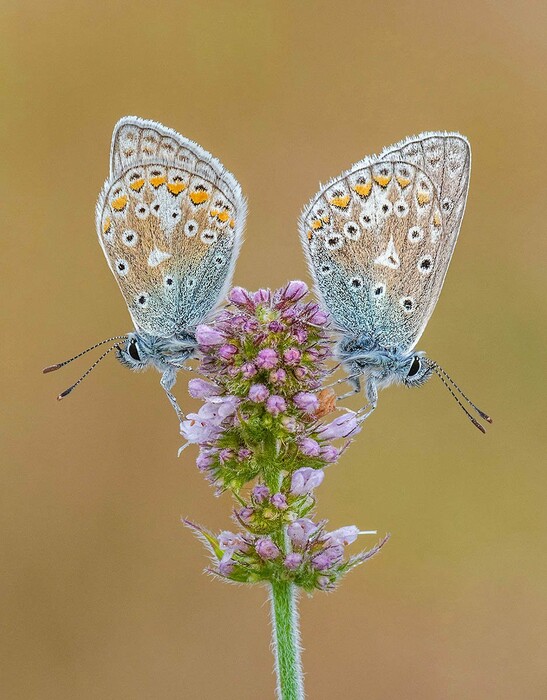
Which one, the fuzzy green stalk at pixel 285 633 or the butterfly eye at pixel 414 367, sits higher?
the butterfly eye at pixel 414 367

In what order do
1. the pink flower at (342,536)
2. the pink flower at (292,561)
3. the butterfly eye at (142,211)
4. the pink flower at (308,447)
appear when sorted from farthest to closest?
the butterfly eye at (142,211) < the pink flower at (342,536) < the pink flower at (308,447) < the pink flower at (292,561)

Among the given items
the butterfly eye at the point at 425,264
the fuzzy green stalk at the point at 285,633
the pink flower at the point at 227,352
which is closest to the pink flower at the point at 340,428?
the fuzzy green stalk at the point at 285,633

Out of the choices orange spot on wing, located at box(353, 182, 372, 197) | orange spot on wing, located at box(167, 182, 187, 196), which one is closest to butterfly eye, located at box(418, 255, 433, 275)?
orange spot on wing, located at box(353, 182, 372, 197)

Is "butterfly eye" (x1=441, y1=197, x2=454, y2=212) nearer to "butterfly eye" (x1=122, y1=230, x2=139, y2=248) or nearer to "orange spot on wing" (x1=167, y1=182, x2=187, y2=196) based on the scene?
"orange spot on wing" (x1=167, y1=182, x2=187, y2=196)

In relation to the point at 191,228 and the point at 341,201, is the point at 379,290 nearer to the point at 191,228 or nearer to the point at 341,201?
the point at 341,201

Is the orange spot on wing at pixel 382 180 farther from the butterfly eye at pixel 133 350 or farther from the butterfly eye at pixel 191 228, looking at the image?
the butterfly eye at pixel 133 350

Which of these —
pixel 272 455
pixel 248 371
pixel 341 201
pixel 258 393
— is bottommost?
pixel 272 455

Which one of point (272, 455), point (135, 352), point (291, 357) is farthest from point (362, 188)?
point (272, 455)
